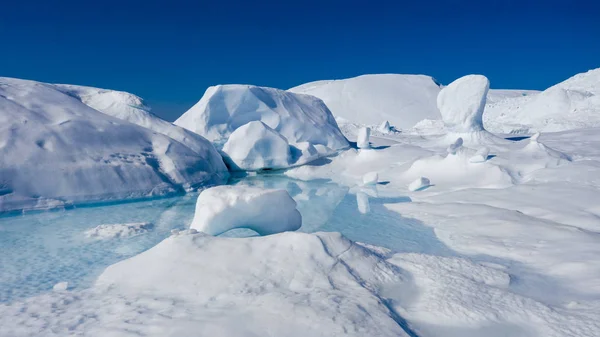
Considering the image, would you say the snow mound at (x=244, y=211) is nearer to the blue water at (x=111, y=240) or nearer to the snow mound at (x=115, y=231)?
the blue water at (x=111, y=240)

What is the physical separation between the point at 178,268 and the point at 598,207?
21.5 ft

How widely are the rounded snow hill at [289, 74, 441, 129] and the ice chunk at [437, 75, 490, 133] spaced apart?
18460 mm

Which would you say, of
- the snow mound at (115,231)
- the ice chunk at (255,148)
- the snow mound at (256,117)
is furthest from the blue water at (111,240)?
the snow mound at (256,117)

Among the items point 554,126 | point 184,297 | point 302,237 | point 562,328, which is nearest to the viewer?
point 562,328

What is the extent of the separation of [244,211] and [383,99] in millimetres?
30941

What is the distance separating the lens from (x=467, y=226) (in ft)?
20.5

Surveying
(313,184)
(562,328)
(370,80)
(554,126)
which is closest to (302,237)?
(562,328)

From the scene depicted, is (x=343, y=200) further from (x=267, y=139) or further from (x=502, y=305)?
(x=502, y=305)

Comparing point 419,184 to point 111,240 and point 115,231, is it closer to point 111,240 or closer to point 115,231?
point 115,231

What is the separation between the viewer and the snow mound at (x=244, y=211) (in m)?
5.17

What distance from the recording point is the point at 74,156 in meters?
8.55

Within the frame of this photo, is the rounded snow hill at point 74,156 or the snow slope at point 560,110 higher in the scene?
the snow slope at point 560,110

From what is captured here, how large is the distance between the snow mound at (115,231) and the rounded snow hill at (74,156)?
2279 mm

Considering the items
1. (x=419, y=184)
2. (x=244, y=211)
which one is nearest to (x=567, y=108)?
(x=419, y=184)
